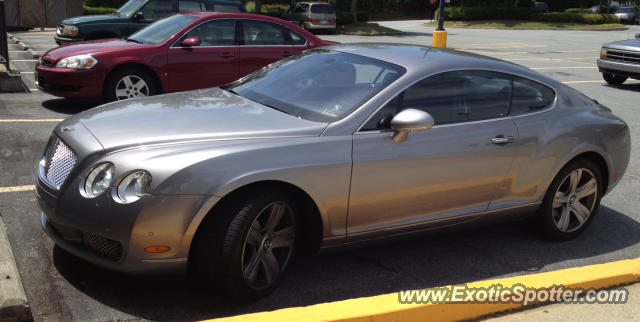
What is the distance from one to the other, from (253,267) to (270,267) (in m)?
0.15

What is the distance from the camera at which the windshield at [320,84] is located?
451 cm

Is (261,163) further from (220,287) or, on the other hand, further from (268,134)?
(220,287)

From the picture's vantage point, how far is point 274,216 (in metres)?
3.97

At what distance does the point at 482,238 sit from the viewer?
5.45 meters

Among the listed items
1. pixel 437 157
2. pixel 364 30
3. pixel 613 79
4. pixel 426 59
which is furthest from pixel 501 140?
pixel 364 30

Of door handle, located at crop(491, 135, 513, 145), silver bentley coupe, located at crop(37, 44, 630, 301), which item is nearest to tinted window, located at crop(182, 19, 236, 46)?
silver bentley coupe, located at crop(37, 44, 630, 301)

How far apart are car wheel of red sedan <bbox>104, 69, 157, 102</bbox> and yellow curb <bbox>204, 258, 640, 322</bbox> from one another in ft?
20.7

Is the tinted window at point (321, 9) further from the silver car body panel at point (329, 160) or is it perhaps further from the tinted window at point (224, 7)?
the silver car body panel at point (329, 160)

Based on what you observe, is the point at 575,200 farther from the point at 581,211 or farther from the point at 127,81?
the point at 127,81

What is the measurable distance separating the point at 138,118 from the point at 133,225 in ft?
3.12

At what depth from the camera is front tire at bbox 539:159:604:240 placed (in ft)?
17.3

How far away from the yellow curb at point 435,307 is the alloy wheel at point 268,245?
45cm

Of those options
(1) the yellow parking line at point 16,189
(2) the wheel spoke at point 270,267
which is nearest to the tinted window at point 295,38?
(1) the yellow parking line at point 16,189

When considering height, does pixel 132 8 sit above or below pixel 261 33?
above
